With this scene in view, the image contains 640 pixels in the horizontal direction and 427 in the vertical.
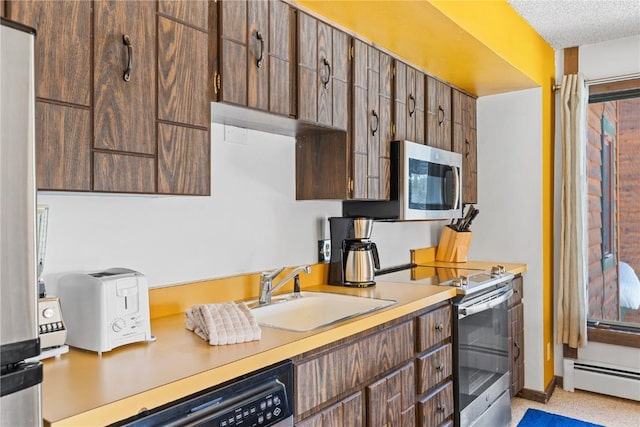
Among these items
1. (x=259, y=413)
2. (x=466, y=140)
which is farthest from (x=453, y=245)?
(x=259, y=413)

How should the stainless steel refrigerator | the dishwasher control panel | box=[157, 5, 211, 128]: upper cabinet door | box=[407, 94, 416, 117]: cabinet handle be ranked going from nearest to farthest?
1. the stainless steel refrigerator
2. the dishwasher control panel
3. box=[157, 5, 211, 128]: upper cabinet door
4. box=[407, 94, 416, 117]: cabinet handle

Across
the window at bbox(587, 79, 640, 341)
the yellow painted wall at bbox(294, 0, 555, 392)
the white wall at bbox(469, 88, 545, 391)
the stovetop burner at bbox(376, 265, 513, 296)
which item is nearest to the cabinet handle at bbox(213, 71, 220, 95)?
the yellow painted wall at bbox(294, 0, 555, 392)

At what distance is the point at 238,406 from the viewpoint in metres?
1.24

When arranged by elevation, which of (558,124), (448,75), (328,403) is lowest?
(328,403)

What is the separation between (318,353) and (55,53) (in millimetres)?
1118

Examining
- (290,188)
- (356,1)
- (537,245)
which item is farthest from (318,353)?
(537,245)

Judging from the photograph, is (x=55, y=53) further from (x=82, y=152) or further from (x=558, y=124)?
(x=558, y=124)

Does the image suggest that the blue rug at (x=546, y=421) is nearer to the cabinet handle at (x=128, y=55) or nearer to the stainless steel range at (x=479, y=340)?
the stainless steel range at (x=479, y=340)

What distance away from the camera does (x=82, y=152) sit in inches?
48.1

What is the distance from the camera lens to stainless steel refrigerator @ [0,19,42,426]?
0.69 metres

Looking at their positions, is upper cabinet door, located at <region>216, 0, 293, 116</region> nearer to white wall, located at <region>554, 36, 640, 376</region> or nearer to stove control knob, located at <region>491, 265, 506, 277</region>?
stove control knob, located at <region>491, 265, 506, 277</region>

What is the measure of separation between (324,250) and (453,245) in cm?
133

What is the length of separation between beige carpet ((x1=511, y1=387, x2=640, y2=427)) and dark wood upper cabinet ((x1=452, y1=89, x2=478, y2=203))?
1.44m

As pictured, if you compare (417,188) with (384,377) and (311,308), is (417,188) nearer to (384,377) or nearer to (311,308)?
(311,308)
